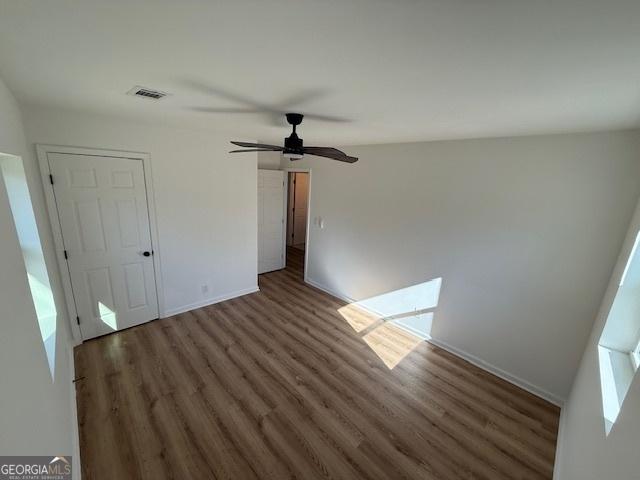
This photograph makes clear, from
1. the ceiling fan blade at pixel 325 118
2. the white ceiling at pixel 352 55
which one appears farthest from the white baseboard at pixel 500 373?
the ceiling fan blade at pixel 325 118

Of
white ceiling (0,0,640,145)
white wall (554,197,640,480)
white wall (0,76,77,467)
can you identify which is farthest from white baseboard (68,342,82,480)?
white wall (554,197,640,480)

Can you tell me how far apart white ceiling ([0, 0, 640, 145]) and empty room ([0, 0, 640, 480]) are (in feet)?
0.04

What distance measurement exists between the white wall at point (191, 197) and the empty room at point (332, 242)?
0.08 ft

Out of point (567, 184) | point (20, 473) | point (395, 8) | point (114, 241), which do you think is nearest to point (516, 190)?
point (567, 184)

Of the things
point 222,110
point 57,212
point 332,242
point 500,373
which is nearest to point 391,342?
point 500,373

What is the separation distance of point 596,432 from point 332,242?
3.34 metres

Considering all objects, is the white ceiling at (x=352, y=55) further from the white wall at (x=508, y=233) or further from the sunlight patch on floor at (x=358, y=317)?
the sunlight patch on floor at (x=358, y=317)

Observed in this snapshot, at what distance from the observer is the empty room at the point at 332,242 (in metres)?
0.95

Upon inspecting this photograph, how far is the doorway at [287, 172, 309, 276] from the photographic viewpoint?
21.6ft

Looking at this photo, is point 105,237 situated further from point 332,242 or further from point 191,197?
point 332,242

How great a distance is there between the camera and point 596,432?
4.40ft

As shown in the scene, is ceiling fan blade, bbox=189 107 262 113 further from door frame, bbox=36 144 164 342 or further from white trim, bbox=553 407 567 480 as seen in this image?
white trim, bbox=553 407 567 480

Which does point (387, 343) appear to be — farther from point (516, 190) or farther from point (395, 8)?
point (395, 8)

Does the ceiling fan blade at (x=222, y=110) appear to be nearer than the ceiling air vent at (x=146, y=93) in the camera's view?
No
